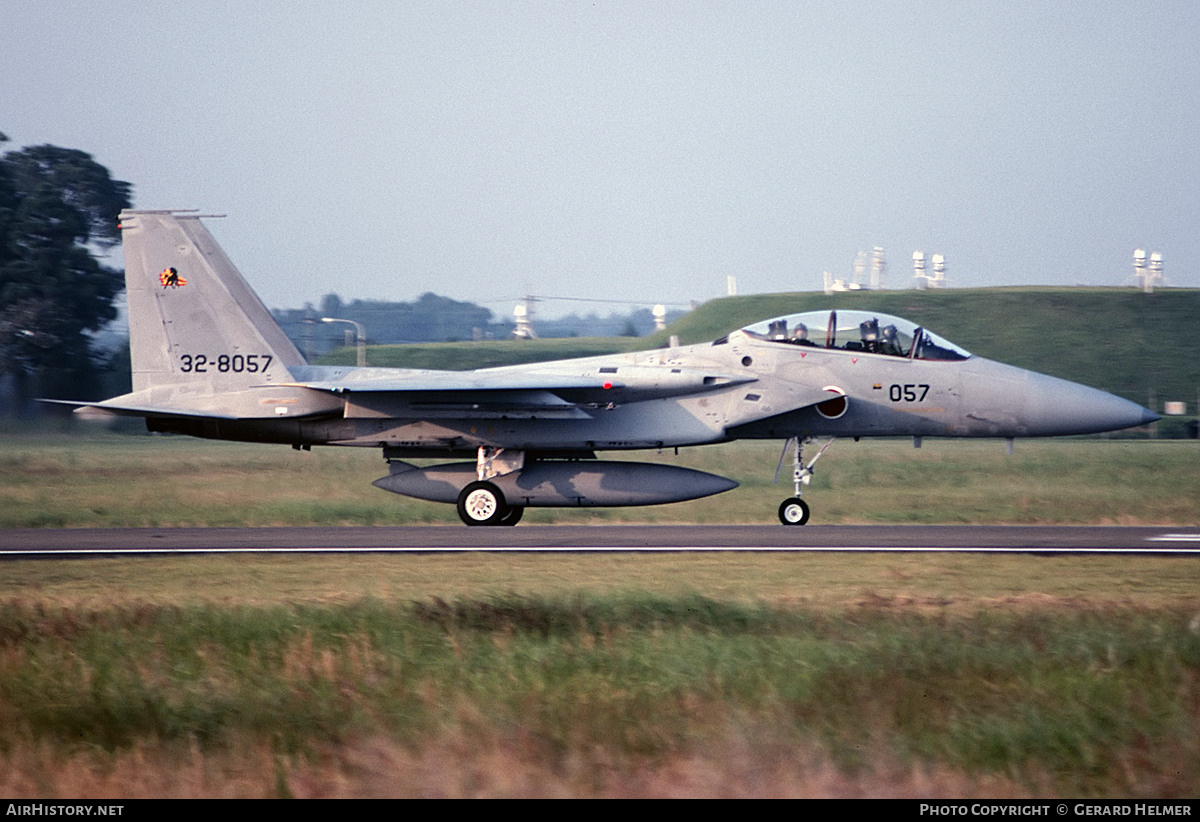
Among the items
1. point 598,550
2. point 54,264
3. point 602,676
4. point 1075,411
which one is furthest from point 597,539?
point 54,264

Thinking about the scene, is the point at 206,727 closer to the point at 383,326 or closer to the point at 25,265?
the point at 25,265

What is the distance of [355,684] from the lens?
7.56 metres

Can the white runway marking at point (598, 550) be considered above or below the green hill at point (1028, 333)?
below

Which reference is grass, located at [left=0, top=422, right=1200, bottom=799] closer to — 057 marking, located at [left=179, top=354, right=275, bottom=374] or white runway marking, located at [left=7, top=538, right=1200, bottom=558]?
white runway marking, located at [left=7, top=538, right=1200, bottom=558]

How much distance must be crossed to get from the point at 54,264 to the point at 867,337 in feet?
136

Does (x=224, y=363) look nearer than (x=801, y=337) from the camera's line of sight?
No

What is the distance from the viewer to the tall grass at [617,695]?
598 cm

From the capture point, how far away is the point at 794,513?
17.3m

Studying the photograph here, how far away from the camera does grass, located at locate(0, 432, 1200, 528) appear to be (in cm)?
1933

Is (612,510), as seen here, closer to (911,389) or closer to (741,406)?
(741,406)

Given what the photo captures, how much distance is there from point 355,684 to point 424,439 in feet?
34.2

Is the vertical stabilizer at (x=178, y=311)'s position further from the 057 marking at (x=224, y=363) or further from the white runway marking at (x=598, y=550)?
the white runway marking at (x=598, y=550)

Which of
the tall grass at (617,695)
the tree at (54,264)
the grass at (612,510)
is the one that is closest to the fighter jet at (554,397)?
the grass at (612,510)

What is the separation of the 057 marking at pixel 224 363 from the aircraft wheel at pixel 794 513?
761cm
